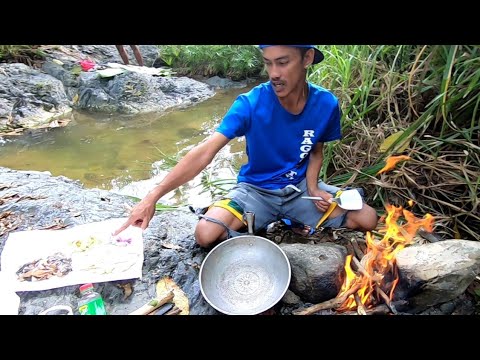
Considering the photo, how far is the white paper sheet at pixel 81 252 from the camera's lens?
2.12m

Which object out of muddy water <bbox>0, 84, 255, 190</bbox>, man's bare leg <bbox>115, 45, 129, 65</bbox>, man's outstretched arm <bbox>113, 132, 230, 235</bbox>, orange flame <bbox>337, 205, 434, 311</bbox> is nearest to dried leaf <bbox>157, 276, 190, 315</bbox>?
man's outstretched arm <bbox>113, 132, 230, 235</bbox>

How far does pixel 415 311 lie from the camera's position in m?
1.97

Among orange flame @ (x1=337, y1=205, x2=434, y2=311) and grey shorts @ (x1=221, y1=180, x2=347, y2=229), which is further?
grey shorts @ (x1=221, y1=180, x2=347, y2=229)

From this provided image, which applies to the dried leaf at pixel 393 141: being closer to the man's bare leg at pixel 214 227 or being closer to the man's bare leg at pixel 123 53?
the man's bare leg at pixel 214 227

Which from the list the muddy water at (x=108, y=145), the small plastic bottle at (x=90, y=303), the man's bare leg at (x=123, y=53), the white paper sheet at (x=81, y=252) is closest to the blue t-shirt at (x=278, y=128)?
the white paper sheet at (x=81, y=252)

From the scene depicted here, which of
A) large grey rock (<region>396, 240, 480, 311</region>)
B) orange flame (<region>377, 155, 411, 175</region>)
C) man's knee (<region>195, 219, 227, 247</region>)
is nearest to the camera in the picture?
large grey rock (<region>396, 240, 480, 311</region>)

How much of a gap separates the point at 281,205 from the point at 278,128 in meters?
0.57

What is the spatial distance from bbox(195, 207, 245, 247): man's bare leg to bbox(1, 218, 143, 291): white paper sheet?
0.40m

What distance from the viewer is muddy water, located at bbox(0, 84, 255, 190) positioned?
4.37 m

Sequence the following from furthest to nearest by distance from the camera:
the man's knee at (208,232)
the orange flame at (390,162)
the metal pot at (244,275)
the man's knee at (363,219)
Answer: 1. the orange flame at (390,162)
2. the man's knee at (363,219)
3. the man's knee at (208,232)
4. the metal pot at (244,275)

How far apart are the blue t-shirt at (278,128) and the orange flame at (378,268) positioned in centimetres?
71

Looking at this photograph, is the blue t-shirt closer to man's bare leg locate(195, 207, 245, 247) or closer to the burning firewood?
man's bare leg locate(195, 207, 245, 247)

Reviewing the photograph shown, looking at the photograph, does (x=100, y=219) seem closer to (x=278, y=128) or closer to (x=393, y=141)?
(x=278, y=128)

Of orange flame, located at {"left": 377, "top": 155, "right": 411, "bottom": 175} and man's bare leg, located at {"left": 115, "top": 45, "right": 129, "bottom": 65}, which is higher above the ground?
orange flame, located at {"left": 377, "top": 155, "right": 411, "bottom": 175}
